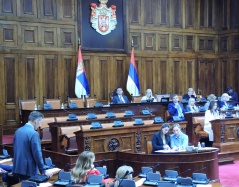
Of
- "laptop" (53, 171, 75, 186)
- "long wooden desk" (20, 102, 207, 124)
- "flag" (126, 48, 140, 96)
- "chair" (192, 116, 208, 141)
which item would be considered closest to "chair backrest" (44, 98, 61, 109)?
"long wooden desk" (20, 102, 207, 124)

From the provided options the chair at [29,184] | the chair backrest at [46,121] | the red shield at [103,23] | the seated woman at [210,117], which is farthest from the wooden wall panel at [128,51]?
the chair at [29,184]

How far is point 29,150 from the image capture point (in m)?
4.93

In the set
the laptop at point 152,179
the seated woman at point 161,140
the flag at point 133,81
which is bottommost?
the laptop at point 152,179

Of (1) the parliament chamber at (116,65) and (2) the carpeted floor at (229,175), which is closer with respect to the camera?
(2) the carpeted floor at (229,175)

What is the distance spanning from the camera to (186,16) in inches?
600

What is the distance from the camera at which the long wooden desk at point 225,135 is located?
9.01m

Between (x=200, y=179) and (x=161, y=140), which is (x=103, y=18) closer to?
(x=161, y=140)

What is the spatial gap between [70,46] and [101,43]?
3.69ft

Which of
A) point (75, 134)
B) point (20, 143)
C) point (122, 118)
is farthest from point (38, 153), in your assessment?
point (122, 118)

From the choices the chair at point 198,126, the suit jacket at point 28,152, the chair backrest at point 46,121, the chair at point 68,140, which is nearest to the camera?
the suit jacket at point 28,152

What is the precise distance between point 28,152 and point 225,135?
18.1 feet

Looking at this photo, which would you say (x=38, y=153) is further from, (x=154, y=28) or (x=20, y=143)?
(x=154, y=28)

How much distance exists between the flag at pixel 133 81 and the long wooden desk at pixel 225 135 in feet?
15.5

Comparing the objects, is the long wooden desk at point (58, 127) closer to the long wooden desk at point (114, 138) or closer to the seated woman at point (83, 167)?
the long wooden desk at point (114, 138)
